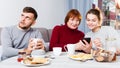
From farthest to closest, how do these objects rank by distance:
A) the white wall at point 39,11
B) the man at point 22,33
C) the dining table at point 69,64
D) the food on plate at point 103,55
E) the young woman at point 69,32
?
the white wall at point 39,11 < the young woman at point 69,32 < the man at point 22,33 < the food on plate at point 103,55 < the dining table at point 69,64

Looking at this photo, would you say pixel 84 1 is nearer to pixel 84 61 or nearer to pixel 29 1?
pixel 29 1

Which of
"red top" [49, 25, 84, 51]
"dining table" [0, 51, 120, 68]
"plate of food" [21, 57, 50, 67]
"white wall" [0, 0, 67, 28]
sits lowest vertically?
"dining table" [0, 51, 120, 68]

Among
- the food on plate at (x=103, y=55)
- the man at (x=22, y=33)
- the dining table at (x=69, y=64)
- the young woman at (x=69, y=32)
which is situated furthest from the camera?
the young woman at (x=69, y=32)

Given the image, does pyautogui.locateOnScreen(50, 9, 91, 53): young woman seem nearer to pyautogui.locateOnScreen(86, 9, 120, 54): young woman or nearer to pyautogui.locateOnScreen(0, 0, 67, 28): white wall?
pyautogui.locateOnScreen(86, 9, 120, 54): young woman

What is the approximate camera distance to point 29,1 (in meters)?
3.53

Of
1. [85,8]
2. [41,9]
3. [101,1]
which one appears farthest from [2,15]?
[101,1]

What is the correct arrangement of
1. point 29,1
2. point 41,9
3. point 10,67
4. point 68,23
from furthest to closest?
point 41,9
point 29,1
point 68,23
point 10,67

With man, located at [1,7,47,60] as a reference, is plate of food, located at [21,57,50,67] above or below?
below

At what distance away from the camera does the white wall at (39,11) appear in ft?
10.4

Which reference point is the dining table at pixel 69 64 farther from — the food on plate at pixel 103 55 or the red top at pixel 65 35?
the red top at pixel 65 35

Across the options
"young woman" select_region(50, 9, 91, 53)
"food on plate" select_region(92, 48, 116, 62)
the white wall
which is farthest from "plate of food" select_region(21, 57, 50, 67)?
the white wall

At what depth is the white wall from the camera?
316 centimetres

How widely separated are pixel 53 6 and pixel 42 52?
86.0 inches

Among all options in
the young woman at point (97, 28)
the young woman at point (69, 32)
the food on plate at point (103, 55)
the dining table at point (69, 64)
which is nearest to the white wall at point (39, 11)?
the young woman at point (69, 32)
